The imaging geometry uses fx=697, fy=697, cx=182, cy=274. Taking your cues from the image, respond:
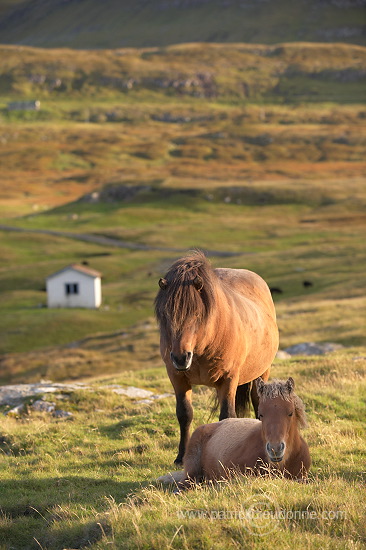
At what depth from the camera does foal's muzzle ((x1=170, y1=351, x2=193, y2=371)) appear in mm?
9781

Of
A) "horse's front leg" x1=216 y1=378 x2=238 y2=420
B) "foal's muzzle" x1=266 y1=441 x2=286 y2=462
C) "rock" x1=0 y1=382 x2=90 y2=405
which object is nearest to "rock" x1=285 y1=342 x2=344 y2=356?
"rock" x1=0 y1=382 x2=90 y2=405

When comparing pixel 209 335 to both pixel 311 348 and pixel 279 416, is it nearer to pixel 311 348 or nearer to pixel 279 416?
pixel 279 416

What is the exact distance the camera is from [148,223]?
11981cm

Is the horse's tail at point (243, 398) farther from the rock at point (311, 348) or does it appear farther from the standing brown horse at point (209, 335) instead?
the rock at point (311, 348)

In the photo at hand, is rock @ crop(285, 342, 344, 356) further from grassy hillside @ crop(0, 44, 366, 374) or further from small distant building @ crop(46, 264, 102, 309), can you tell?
small distant building @ crop(46, 264, 102, 309)

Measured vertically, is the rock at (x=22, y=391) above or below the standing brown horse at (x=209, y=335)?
below

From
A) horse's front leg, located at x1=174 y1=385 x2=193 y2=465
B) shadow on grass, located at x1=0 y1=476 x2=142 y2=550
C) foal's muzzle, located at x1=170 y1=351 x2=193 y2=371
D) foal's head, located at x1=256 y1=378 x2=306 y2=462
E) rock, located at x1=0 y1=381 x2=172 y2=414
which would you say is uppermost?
foal's muzzle, located at x1=170 y1=351 x2=193 y2=371

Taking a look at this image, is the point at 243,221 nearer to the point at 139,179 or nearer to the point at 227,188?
the point at 227,188

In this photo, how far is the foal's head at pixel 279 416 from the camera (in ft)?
28.4

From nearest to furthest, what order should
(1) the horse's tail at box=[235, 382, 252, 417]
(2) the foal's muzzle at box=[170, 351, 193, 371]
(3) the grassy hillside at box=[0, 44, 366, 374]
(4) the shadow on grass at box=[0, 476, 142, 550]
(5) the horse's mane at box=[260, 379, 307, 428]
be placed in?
(4) the shadow on grass at box=[0, 476, 142, 550] → (5) the horse's mane at box=[260, 379, 307, 428] → (2) the foal's muzzle at box=[170, 351, 193, 371] → (1) the horse's tail at box=[235, 382, 252, 417] → (3) the grassy hillside at box=[0, 44, 366, 374]

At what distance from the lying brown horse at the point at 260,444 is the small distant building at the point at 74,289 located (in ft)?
200

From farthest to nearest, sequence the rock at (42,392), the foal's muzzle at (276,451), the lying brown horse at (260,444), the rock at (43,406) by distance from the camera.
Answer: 1. the rock at (42,392)
2. the rock at (43,406)
3. the lying brown horse at (260,444)
4. the foal's muzzle at (276,451)

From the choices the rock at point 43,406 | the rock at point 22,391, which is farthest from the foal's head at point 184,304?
the rock at point 22,391

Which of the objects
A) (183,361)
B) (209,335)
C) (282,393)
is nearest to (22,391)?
(209,335)
